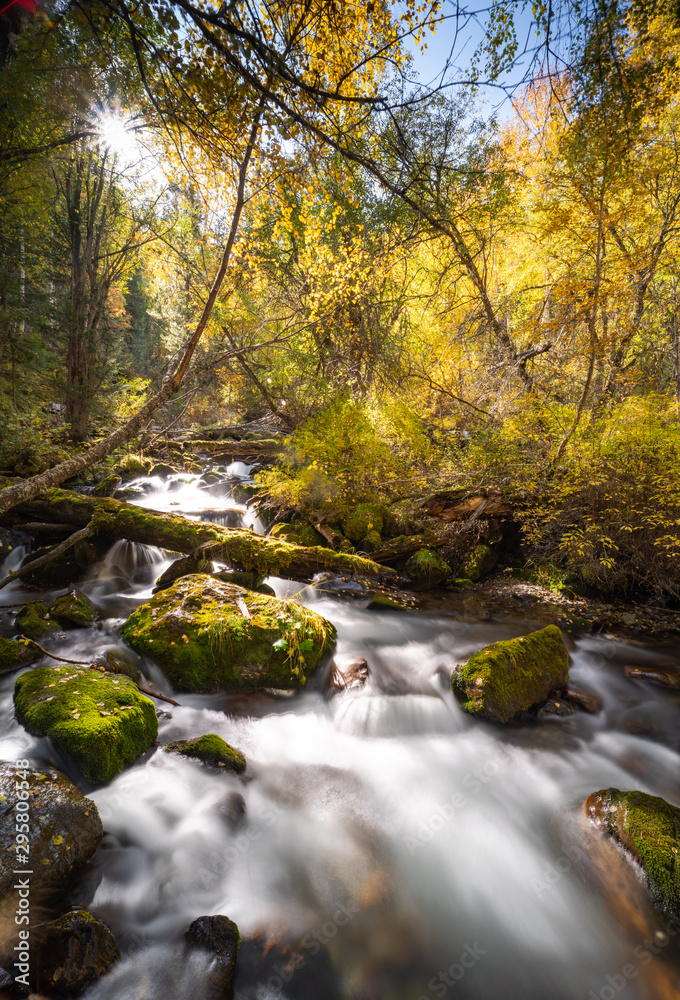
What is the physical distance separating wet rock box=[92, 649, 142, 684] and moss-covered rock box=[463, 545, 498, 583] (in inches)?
246

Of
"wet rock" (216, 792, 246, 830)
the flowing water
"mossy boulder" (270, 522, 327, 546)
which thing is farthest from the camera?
"mossy boulder" (270, 522, 327, 546)

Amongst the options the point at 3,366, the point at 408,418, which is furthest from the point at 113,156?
the point at 408,418

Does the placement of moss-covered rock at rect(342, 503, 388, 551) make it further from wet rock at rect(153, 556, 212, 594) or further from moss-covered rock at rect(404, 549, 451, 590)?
wet rock at rect(153, 556, 212, 594)

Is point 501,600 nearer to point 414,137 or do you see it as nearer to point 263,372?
point 414,137

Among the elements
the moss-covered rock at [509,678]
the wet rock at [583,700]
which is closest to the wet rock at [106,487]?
the moss-covered rock at [509,678]

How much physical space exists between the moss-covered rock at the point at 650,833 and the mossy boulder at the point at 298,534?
606cm

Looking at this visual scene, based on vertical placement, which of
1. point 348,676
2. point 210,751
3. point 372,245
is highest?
point 372,245

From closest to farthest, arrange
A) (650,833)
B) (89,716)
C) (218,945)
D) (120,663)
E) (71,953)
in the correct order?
(71,953) < (218,945) < (650,833) < (89,716) < (120,663)

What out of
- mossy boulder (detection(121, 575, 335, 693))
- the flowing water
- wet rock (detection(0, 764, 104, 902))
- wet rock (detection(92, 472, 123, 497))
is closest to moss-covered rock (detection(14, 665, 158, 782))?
the flowing water

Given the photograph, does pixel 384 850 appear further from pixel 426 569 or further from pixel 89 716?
pixel 426 569

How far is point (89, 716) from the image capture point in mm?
2963

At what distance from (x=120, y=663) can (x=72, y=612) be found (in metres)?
1.77

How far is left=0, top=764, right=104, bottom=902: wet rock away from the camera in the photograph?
2.02 meters

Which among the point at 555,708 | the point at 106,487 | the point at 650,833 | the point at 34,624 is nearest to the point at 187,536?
the point at 34,624
